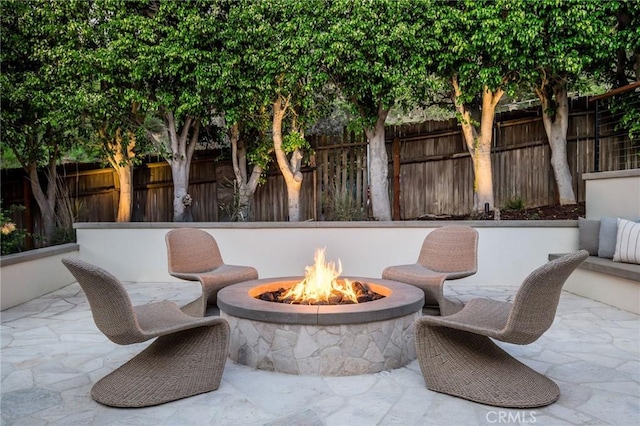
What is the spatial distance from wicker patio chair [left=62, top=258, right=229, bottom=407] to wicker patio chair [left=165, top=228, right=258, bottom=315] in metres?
1.36

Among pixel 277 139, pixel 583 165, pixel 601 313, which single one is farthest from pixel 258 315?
pixel 583 165

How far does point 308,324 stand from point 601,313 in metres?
3.34

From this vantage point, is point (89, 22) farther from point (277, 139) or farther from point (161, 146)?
point (277, 139)

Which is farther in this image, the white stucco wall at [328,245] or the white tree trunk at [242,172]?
the white tree trunk at [242,172]

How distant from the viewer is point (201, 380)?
300 cm

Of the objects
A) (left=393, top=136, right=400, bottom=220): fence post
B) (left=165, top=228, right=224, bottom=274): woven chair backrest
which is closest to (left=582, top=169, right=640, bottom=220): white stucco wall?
(left=393, top=136, right=400, bottom=220): fence post

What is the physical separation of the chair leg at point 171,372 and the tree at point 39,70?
5253 millimetres

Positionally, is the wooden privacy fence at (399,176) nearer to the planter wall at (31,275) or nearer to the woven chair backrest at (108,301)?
the planter wall at (31,275)

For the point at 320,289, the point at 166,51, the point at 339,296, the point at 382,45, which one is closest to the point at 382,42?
the point at 382,45

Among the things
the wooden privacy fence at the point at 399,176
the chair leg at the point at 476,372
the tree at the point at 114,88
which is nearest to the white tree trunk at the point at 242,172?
the wooden privacy fence at the point at 399,176

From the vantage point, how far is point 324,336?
129 inches

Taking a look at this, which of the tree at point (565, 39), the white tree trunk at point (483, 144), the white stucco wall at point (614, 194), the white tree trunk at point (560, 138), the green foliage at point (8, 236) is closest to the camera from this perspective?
the white stucco wall at point (614, 194)

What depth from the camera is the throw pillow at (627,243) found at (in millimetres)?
5035

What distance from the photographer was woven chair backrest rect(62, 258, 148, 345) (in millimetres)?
2654
